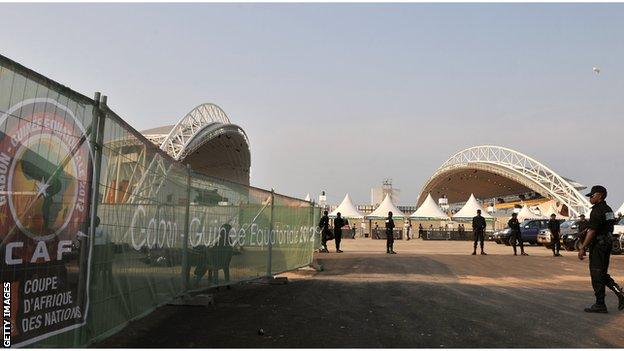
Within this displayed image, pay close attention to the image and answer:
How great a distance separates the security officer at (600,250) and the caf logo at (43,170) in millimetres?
6929

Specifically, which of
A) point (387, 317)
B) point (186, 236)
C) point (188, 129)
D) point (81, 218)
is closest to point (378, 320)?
point (387, 317)

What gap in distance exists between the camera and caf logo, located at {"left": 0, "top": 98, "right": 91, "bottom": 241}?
3.23m

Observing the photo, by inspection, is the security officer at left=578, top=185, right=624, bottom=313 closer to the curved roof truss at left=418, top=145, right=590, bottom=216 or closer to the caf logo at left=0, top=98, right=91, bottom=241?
the caf logo at left=0, top=98, right=91, bottom=241

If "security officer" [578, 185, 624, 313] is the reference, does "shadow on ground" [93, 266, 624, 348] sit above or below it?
below

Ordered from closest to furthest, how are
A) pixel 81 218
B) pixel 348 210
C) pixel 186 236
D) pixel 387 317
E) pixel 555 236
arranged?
pixel 81 218 → pixel 387 317 → pixel 186 236 → pixel 555 236 → pixel 348 210

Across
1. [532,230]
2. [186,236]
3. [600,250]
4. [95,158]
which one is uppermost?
[95,158]

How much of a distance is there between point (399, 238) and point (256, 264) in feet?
127

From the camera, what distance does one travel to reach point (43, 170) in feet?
11.9

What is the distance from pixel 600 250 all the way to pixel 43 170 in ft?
24.2

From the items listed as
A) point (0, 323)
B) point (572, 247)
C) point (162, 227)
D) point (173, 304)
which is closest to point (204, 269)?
point (173, 304)

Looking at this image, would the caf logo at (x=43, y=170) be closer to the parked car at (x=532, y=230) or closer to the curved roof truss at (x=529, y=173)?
the parked car at (x=532, y=230)

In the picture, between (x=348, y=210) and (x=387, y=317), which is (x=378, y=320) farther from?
(x=348, y=210)

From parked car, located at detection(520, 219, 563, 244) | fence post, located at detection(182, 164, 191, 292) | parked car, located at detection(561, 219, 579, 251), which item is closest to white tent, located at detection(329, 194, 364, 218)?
parked car, located at detection(520, 219, 563, 244)

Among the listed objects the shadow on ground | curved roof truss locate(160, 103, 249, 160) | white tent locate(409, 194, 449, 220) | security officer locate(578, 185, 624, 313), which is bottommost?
the shadow on ground
